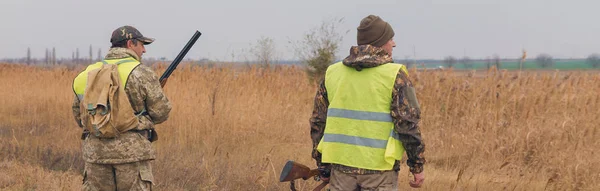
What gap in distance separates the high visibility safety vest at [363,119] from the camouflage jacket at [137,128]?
4.50ft

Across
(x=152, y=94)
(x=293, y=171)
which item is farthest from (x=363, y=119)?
(x=152, y=94)

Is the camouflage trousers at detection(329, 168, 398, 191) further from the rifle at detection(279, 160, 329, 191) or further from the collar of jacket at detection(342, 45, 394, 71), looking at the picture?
the collar of jacket at detection(342, 45, 394, 71)

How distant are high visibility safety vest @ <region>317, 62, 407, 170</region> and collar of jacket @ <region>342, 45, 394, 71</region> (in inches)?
1.4

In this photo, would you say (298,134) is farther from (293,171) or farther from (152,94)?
(293,171)

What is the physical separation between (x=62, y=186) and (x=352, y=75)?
422 centimetres

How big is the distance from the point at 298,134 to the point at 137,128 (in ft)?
16.6

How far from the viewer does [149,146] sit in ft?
14.7

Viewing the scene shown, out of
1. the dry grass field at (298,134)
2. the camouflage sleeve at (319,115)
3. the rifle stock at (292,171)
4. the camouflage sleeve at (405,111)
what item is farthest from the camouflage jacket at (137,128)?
the dry grass field at (298,134)

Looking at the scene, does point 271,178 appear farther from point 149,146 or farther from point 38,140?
point 38,140

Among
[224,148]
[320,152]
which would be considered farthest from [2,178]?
[320,152]

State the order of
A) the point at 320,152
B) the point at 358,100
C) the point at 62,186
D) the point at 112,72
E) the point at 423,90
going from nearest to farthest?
the point at 358,100
the point at 320,152
the point at 112,72
the point at 62,186
the point at 423,90

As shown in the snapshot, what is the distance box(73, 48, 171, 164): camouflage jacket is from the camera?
4328mm

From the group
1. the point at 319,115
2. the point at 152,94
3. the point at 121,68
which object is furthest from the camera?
the point at 152,94

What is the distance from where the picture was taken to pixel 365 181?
3.58 meters
